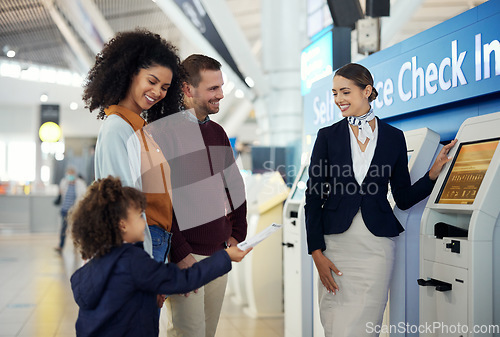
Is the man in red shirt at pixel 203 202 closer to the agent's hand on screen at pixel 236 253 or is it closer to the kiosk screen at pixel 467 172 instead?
the agent's hand on screen at pixel 236 253

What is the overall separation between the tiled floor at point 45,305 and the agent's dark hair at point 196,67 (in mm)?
2622

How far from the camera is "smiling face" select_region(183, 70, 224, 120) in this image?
2068 millimetres

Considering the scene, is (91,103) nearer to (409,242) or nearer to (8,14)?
(409,242)

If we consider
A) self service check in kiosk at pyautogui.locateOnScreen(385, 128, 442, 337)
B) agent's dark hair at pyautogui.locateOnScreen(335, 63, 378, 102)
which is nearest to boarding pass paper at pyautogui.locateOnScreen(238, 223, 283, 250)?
agent's dark hair at pyautogui.locateOnScreen(335, 63, 378, 102)

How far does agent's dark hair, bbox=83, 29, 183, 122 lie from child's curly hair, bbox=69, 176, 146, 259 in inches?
12.3

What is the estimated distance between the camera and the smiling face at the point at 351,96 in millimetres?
2021

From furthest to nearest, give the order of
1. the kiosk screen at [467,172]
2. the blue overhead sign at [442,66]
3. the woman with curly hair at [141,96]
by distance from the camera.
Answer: the blue overhead sign at [442,66] < the kiosk screen at [467,172] < the woman with curly hair at [141,96]

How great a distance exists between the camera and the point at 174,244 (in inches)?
74.4

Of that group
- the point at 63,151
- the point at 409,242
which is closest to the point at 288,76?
the point at 409,242

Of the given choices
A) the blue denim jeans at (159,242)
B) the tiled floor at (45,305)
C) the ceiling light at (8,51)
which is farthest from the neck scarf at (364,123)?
the ceiling light at (8,51)

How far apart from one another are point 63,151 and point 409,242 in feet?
71.8

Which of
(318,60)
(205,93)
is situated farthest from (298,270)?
(318,60)

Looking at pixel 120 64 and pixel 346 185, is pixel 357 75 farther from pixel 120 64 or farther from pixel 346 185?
pixel 120 64

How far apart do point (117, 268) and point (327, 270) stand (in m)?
0.80
